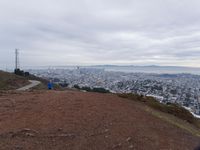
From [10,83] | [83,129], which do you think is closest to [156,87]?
[10,83]

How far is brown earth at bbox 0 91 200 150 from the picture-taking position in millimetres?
6395

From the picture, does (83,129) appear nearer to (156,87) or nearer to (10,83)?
(10,83)

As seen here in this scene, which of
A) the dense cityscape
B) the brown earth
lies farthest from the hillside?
the brown earth

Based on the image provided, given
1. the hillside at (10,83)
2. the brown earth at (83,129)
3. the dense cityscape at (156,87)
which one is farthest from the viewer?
the dense cityscape at (156,87)

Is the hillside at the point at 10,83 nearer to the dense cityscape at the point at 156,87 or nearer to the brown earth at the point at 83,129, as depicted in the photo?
the dense cityscape at the point at 156,87

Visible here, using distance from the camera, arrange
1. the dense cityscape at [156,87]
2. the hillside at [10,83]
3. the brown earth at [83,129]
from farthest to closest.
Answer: the dense cityscape at [156,87], the hillside at [10,83], the brown earth at [83,129]

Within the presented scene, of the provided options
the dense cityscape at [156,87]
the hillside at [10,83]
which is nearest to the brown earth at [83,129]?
the dense cityscape at [156,87]

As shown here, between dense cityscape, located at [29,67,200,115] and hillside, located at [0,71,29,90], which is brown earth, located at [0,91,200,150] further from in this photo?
hillside, located at [0,71,29,90]

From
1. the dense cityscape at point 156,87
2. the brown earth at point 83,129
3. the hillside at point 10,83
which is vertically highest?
the brown earth at point 83,129

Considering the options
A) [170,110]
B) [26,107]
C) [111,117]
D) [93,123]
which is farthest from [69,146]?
[170,110]

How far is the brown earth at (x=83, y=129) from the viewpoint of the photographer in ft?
21.0

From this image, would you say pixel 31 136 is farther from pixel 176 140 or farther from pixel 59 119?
pixel 176 140

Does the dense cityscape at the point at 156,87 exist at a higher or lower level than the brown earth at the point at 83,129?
lower

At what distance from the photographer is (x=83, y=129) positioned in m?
7.25
